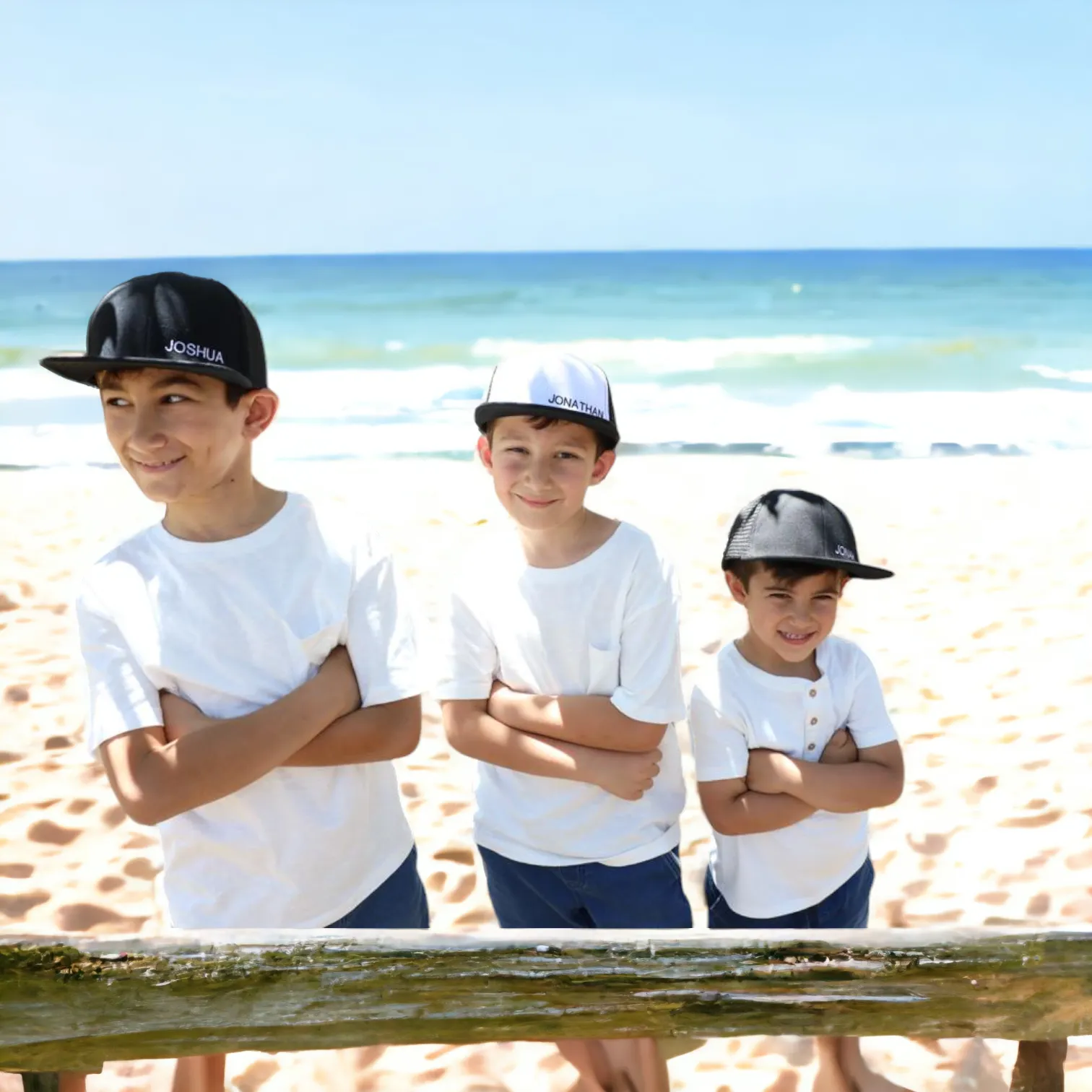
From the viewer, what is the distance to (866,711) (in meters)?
2.53

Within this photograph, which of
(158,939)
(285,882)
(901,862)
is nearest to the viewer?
(158,939)

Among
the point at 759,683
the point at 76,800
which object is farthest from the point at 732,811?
the point at 76,800

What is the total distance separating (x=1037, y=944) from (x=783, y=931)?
0.31 m

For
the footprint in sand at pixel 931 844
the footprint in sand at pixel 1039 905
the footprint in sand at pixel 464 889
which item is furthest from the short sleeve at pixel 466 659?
the footprint in sand at pixel 931 844

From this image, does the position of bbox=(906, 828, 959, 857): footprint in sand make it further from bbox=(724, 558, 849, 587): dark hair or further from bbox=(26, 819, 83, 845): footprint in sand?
bbox=(26, 819, 83, 845): footprint in sand

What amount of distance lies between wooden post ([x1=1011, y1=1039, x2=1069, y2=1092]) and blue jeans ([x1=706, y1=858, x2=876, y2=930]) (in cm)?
78

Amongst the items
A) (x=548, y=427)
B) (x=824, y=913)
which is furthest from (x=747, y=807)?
(x=548, y=427)

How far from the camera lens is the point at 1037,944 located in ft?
4.74

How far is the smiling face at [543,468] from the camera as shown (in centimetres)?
235

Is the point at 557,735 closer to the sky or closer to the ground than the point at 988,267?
closer to the ground

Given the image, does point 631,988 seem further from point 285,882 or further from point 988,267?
point 988,267

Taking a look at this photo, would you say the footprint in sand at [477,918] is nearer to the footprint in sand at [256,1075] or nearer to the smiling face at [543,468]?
the footprint in sand at [256,1075]

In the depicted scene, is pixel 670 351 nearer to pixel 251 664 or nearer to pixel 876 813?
pixel 876 813

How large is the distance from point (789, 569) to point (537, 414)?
0.63 m
